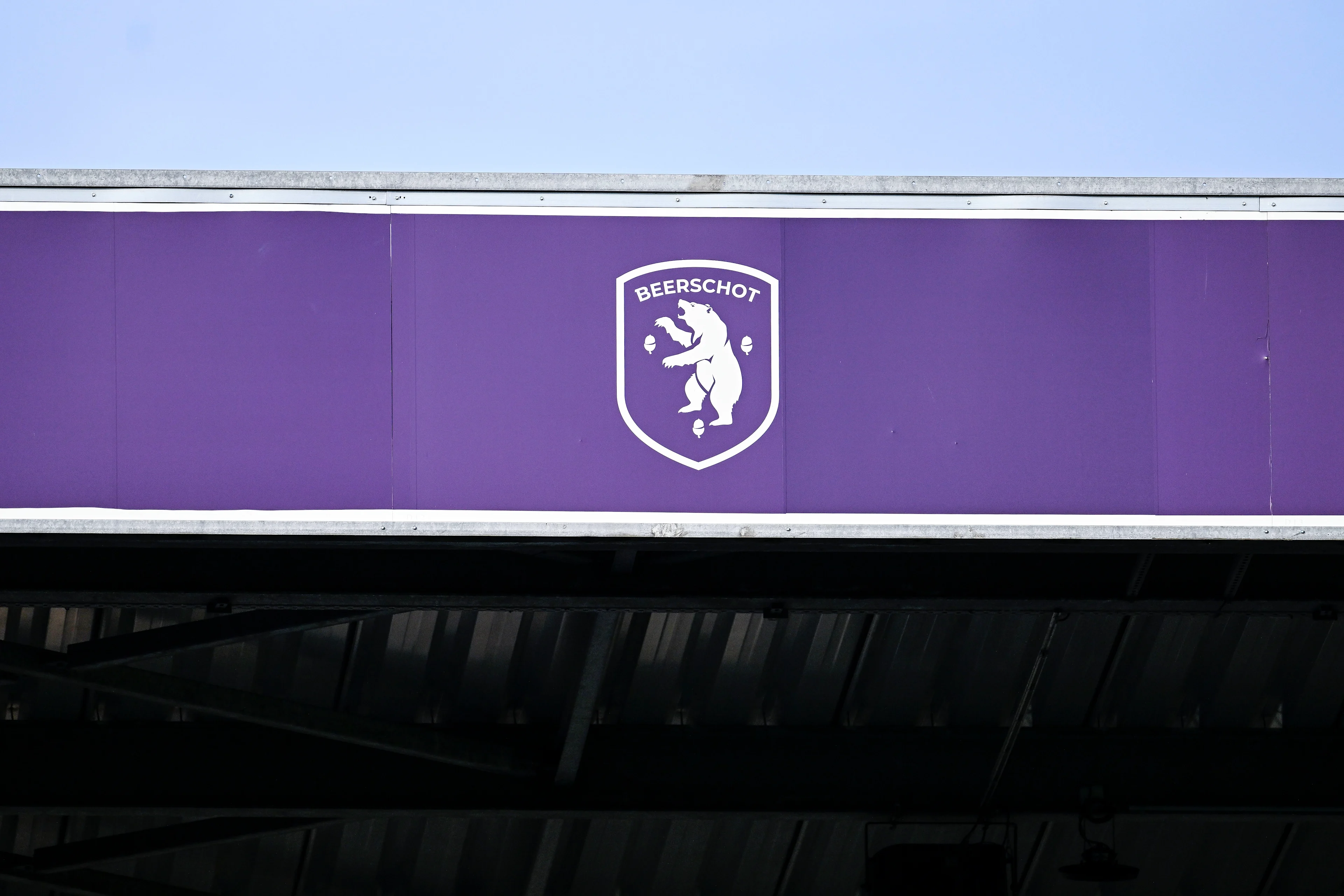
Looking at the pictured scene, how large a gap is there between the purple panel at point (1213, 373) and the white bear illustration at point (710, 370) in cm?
220

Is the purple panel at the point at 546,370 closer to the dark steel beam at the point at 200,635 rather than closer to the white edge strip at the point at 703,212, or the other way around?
the white edge strip at the point at 703,212

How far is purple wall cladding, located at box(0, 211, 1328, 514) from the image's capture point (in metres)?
7.89

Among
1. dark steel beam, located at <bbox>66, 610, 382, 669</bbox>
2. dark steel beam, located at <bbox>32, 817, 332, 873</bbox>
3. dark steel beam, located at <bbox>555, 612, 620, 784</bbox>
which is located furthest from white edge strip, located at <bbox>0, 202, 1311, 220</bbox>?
dark steel beam, located at <bbox>32, 817, 332, 873</bbox>

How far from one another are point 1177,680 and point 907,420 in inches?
273

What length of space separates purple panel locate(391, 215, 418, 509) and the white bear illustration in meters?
1.25

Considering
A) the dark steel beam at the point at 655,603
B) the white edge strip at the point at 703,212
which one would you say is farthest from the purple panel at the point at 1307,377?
the dark steel beam at the point at 655,603

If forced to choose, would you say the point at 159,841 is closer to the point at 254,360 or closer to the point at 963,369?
the point at 254,360

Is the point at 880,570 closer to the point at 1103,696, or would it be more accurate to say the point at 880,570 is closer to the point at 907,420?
the point at 907,420

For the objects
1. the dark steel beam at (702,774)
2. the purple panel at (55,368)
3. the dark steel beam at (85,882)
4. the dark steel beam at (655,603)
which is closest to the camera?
the purple panel at (55,368)

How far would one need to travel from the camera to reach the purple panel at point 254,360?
788 centimetres

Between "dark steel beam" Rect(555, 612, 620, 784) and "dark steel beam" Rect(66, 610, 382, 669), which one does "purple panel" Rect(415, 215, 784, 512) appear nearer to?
"dark steel beam" Rect(555, 612, 620, 784)

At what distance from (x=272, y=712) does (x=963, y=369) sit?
5852mm

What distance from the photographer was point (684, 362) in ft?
26.4

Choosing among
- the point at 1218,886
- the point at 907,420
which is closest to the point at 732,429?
the point at 907,420
